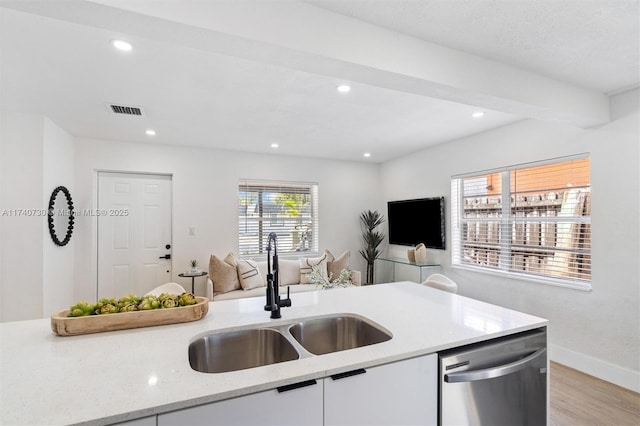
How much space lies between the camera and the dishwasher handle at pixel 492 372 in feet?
4.15

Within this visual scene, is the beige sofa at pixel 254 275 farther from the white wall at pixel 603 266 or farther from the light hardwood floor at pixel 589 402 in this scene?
the light hardwood floor at pixel 589 402

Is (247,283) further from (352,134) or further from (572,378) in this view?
(572,378)

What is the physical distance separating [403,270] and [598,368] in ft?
8.55

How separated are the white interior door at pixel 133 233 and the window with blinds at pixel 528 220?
4.17 m

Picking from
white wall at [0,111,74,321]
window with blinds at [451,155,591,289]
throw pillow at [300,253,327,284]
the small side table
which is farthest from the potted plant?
white wall at [0,111,74,321]

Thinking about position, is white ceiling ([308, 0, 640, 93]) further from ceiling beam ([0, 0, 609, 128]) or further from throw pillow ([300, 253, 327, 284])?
throw pillow ([300, 253, 327, 284])

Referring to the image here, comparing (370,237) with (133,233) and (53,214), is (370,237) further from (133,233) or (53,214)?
(53,214)

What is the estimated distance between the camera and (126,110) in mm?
3059

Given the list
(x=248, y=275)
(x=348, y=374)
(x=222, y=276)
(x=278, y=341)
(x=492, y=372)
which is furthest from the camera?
(x=248, y=275)

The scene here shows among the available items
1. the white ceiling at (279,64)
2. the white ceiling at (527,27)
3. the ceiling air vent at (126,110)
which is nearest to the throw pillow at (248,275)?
the white ceiling at (279,64)

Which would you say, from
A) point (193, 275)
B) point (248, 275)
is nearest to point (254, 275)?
point (248, 275)

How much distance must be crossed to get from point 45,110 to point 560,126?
5167 millimetres

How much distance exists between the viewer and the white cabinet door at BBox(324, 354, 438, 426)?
1075 mm

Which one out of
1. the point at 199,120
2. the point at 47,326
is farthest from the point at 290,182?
the point at 47,326
